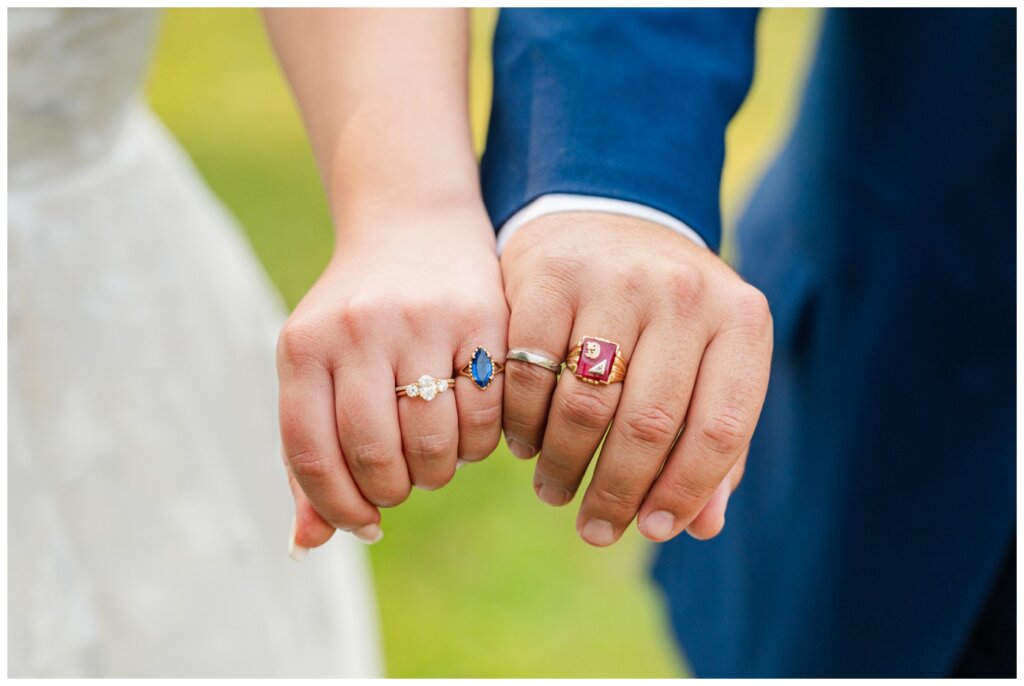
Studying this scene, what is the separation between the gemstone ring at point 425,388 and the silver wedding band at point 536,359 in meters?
0.06

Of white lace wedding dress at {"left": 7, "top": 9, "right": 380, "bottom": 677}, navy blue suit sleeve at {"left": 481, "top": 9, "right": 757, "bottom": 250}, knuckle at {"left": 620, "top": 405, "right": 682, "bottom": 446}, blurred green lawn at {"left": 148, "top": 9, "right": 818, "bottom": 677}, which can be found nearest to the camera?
knuckle at {"left": 620, "top": 405, "right": 682, "bottom": 446}

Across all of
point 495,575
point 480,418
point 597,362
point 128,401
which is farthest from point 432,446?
point 495,575

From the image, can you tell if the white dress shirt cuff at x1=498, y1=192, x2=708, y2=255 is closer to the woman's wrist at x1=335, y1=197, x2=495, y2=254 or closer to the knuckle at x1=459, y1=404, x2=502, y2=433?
the woman's wrist at x1=335, y1=197, x2=495, y2=254

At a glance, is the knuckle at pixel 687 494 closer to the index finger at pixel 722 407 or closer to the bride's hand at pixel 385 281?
the index finger at pixel 722 407

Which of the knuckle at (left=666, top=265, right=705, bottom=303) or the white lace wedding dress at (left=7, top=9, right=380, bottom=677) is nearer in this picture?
the knuckle at (left=666, top=265, right=705, bottom=303)

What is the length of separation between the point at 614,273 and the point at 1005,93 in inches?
23.3

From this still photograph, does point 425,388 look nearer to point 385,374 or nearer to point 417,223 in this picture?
point 385,374

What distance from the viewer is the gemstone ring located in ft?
2.60

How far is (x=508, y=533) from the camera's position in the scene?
98.3 inches

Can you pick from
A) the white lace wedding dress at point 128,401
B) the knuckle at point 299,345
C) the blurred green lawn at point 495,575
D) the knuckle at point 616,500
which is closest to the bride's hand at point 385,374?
the knuckle at point 299,345

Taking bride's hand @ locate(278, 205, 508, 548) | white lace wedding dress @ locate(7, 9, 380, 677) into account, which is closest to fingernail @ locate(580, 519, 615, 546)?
bride's hand @ locate(278, 205, 508, 548)

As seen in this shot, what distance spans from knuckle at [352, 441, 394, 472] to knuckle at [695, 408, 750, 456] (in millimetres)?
252

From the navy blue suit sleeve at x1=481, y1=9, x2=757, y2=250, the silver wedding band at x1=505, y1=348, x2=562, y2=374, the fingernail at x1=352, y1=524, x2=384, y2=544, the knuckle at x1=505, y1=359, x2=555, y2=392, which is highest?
the navy blue suit sleeve at x1=481, y1=9, x2=757, y2=250

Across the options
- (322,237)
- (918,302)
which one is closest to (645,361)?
(918,302)
